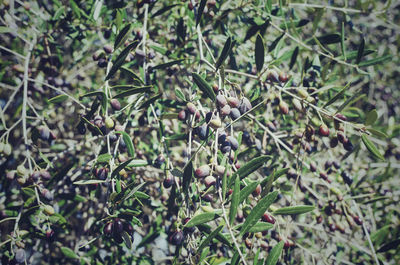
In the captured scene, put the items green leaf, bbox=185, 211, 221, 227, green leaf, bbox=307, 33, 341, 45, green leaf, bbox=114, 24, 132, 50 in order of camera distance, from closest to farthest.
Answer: green leaf, bbox=185, 211, 221, 227, green leaf, bbox=114, 24, 132, 50, green leaf, bbox=307, 33, 341, 45

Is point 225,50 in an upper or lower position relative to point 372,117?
upper

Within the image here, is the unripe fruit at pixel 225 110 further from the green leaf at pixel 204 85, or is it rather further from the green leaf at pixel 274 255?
the green leaf at pixel 274 255

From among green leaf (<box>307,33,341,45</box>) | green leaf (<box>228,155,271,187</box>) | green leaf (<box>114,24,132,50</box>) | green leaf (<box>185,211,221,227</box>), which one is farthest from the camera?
green leaf (<box>307,33,341,45</box>)

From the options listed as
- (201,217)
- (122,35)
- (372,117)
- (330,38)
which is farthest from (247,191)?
(330,38)

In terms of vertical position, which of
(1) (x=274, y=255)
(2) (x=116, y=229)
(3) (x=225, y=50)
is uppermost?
(3) (x=225, y=50)

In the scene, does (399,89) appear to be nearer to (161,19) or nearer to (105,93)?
(161,19)

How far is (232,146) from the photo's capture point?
1124 millimetres

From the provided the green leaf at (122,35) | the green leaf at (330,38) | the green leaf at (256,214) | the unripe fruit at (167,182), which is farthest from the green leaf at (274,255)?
the green leaf at (330,38)

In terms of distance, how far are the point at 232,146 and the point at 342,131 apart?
1.88ft

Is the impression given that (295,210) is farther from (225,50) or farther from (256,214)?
(225,50)

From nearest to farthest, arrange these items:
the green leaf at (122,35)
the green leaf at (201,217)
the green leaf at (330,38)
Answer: the green leaf at (201,217) < the green leaf at (122,35) < the green leaf at (330,38)

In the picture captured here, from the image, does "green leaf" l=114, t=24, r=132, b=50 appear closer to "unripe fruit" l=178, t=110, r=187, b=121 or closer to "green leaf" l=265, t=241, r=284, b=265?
"unripe fruit" l=178, t=110, r=187, b=121

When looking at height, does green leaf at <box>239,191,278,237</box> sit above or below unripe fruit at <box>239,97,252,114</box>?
below

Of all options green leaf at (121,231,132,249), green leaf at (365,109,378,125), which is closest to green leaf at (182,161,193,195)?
green leaf at (121,231,132,249)
